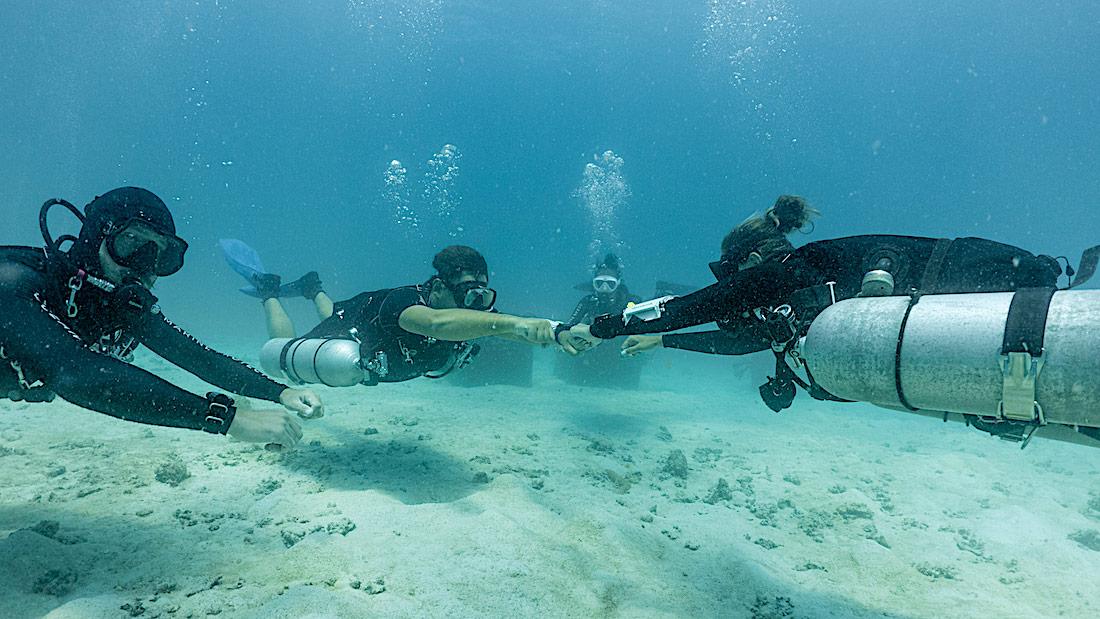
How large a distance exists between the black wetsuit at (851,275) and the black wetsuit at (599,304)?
7981 millimetres

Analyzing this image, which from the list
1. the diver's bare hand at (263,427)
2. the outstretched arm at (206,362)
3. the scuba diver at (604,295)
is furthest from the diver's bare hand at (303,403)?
the scuba diver at (604,295)

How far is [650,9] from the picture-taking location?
5703 cm

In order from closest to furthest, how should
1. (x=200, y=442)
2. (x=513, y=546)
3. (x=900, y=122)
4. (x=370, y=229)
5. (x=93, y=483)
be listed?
1. (x=513, y=546)
2. (x=93, y=483)
3. (x=200, y=442)
4. (x=900, y=122)
5. (x=370, y=229)

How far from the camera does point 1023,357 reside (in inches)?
88.1

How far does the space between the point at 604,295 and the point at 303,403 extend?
10.1 meters

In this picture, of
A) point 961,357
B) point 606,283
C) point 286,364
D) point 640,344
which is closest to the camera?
point 961,357

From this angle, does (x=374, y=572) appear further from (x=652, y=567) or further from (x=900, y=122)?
(x=900, y=122)

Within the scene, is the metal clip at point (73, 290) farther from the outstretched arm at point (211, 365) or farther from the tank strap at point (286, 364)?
the tank strap at point (286, 364)

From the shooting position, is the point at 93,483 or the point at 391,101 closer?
the point at 93,483

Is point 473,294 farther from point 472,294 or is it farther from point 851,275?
point 851,275

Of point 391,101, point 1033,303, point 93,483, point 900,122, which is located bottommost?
point 93,483

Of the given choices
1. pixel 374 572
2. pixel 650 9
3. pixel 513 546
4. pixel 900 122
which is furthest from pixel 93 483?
pixel 900 122

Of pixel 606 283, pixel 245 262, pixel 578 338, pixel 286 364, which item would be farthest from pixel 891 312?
pixel 245 262

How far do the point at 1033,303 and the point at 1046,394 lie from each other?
0.46m
